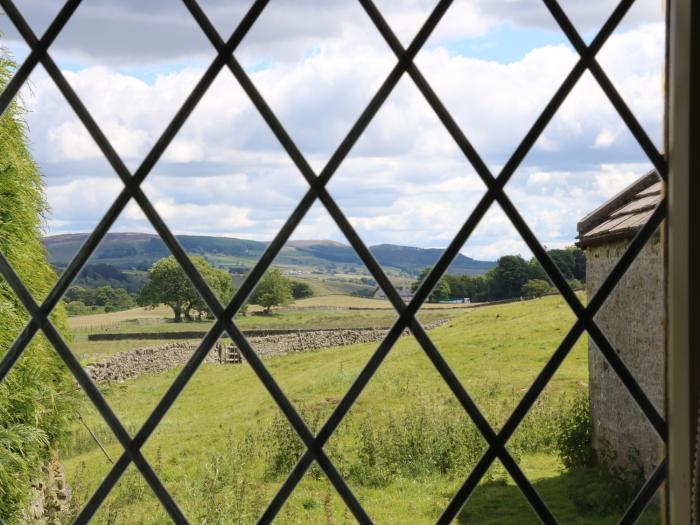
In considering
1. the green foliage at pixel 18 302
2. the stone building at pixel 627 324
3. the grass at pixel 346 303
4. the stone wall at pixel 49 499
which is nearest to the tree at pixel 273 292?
the grass at pixel 346 303

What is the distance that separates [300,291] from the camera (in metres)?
25.8

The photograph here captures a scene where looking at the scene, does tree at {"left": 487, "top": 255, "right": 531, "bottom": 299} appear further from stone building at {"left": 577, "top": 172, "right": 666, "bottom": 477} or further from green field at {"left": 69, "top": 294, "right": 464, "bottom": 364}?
stone building at {"left": 577, "top": 172, "right": 666, "bottom": 477}

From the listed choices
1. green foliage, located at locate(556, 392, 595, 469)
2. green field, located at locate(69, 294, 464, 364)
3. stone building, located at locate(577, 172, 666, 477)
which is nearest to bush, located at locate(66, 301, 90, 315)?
green field, located at locate(69, 294, 464, 364)

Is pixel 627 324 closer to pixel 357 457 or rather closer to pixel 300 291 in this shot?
pixel 357 457

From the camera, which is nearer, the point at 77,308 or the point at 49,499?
the point at 49,499

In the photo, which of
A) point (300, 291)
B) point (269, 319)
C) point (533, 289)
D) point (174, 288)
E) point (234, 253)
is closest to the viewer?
point (533, 289)

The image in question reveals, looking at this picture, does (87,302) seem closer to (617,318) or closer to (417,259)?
(417,259)

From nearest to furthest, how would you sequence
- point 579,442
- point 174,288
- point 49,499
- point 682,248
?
point 682,248 → point 579,442 → point 49,499 → point 174,288

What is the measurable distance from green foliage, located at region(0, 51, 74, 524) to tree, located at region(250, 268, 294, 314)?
703 inches

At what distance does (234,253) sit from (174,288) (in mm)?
12077

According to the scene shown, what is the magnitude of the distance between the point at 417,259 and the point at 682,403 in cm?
2919

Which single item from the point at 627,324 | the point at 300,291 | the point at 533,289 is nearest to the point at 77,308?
the point at 300,291

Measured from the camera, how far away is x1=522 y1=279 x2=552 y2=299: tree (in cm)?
2117

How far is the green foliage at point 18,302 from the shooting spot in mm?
5012
